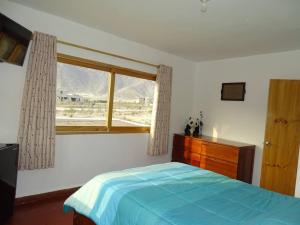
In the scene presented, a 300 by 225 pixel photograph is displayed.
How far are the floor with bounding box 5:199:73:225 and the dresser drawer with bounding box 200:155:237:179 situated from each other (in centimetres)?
222

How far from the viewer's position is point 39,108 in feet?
8.39

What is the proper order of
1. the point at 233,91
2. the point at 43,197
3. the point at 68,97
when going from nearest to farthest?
the point at 43,197 → the point at 68,97 → the point at 233,91

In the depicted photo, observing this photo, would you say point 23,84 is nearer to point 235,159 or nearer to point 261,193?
point 261,193

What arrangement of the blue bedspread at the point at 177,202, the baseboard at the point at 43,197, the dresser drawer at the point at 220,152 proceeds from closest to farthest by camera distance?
1. the blue bedspread at the point at 177,202
2. the baseboard at the point at 43,197
3. the dresser drawer at the point at 220,152

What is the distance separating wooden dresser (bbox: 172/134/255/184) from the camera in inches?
130

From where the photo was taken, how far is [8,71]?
8.09 ft

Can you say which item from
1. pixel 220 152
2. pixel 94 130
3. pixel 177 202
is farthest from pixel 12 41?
pixel 220 152

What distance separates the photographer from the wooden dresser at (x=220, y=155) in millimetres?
3303

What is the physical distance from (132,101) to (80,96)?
929 millimetres

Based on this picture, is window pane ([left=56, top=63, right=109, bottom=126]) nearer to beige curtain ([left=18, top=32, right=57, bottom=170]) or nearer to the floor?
beige curtain ([left=18, top=32, right=57, bottom=170])

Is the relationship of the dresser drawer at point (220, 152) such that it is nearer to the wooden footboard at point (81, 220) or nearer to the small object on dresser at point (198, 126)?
the small object on dresser at point (198, 126)

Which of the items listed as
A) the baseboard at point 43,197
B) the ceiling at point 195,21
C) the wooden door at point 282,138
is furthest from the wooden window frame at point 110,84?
the wooden door at point 282,138

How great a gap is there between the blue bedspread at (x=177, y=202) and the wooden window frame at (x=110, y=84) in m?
1.29

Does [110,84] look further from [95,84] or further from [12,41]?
[12,41]
